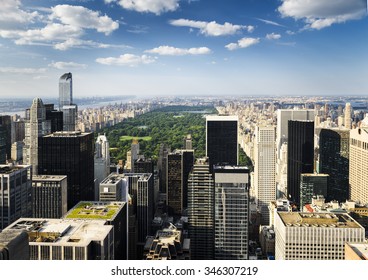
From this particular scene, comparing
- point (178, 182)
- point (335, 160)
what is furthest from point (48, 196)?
point (335, 160)

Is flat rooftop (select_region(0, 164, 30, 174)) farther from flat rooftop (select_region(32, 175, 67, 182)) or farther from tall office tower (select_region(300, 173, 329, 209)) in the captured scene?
tall office tower (select_region(300, 173, 329, 209))

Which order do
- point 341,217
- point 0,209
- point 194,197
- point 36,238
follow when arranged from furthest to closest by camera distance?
point 194,197
point 341,217
point 0,209
point 36,238

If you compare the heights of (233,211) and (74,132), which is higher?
(74,132)

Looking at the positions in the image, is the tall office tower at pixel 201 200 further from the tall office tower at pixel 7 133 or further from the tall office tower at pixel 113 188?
the tall office tower at pixel 7 133

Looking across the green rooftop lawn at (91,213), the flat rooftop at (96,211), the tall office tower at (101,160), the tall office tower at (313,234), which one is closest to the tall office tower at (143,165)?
the tall office tower at (101,160)
